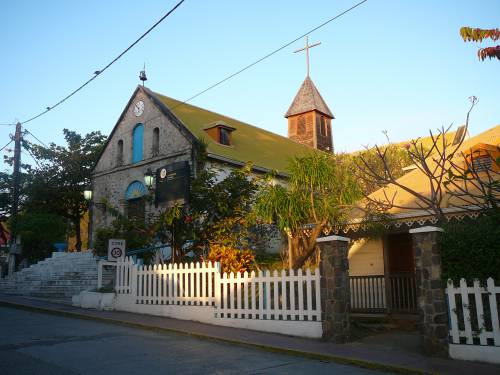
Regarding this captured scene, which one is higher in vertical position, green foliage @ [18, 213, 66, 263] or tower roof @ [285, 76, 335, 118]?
tower roof @ [285, 76, 335, 118]

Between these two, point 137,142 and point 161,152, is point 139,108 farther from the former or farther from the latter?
point 161,152

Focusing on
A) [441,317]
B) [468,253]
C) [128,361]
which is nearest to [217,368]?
[128,361]

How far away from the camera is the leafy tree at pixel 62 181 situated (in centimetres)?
2784

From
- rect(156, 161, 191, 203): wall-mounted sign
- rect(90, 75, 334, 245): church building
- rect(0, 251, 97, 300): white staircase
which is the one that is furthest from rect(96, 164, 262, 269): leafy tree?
rect(156, 161, 191, 203): wall-mounted sign

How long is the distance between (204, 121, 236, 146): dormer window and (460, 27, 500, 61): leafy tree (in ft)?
52.3

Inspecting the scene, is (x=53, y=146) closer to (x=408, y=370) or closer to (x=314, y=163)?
(x=314, y=163)

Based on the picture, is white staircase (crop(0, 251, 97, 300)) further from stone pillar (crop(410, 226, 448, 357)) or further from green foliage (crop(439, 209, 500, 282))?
green foliage (crop(439, 209, 500, 282))

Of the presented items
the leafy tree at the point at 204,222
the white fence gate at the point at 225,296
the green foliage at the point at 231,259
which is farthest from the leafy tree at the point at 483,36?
the leafy tree at the point at 204,222

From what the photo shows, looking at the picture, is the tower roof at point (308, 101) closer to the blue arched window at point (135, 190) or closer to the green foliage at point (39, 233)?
the blue arched window at point (135, 190)

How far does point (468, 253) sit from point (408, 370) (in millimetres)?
2028

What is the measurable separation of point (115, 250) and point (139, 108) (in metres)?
13.5

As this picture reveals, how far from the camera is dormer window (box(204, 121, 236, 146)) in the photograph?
2325 centimetres

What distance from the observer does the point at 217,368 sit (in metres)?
6.57

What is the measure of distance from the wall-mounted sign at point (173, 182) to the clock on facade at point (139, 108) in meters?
4.17
